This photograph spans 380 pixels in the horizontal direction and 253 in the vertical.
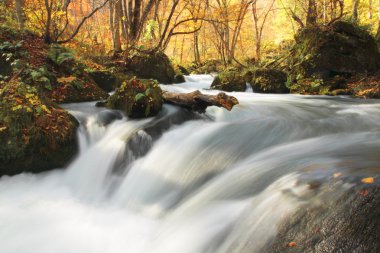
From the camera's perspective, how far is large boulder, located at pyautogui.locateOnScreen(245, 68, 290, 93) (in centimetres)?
1064

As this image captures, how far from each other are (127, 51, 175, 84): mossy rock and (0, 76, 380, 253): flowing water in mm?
3904

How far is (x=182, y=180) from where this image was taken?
4.64 meters

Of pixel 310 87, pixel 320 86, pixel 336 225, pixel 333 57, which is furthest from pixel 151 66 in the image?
pixel 336 225

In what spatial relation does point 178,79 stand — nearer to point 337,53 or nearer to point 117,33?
point 117,33

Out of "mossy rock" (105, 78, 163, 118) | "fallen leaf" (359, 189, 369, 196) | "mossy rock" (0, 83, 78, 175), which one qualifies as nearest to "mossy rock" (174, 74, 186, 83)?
"mossy rock" (105, 78, 163, 118)

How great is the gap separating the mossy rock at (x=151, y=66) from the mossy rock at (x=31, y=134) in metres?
5.28

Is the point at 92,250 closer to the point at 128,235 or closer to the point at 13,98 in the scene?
the point at 128,235

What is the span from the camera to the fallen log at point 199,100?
5570 mm

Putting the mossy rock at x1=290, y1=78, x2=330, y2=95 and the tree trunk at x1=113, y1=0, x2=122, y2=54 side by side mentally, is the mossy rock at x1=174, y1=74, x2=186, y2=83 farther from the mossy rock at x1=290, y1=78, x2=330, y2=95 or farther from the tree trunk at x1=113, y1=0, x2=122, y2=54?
the mossy rock at x1=290, y1=78, x2=330, y2=95

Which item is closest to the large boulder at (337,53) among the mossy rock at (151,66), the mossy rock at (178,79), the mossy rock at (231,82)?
the mossy rock at (231,82)

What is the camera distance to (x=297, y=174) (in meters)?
3.30

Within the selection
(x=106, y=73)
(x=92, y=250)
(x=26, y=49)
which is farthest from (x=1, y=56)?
(x=92, y=250)

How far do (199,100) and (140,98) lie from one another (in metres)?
1.14

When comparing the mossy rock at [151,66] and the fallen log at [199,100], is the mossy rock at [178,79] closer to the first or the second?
the mossy rock at [151,66]
